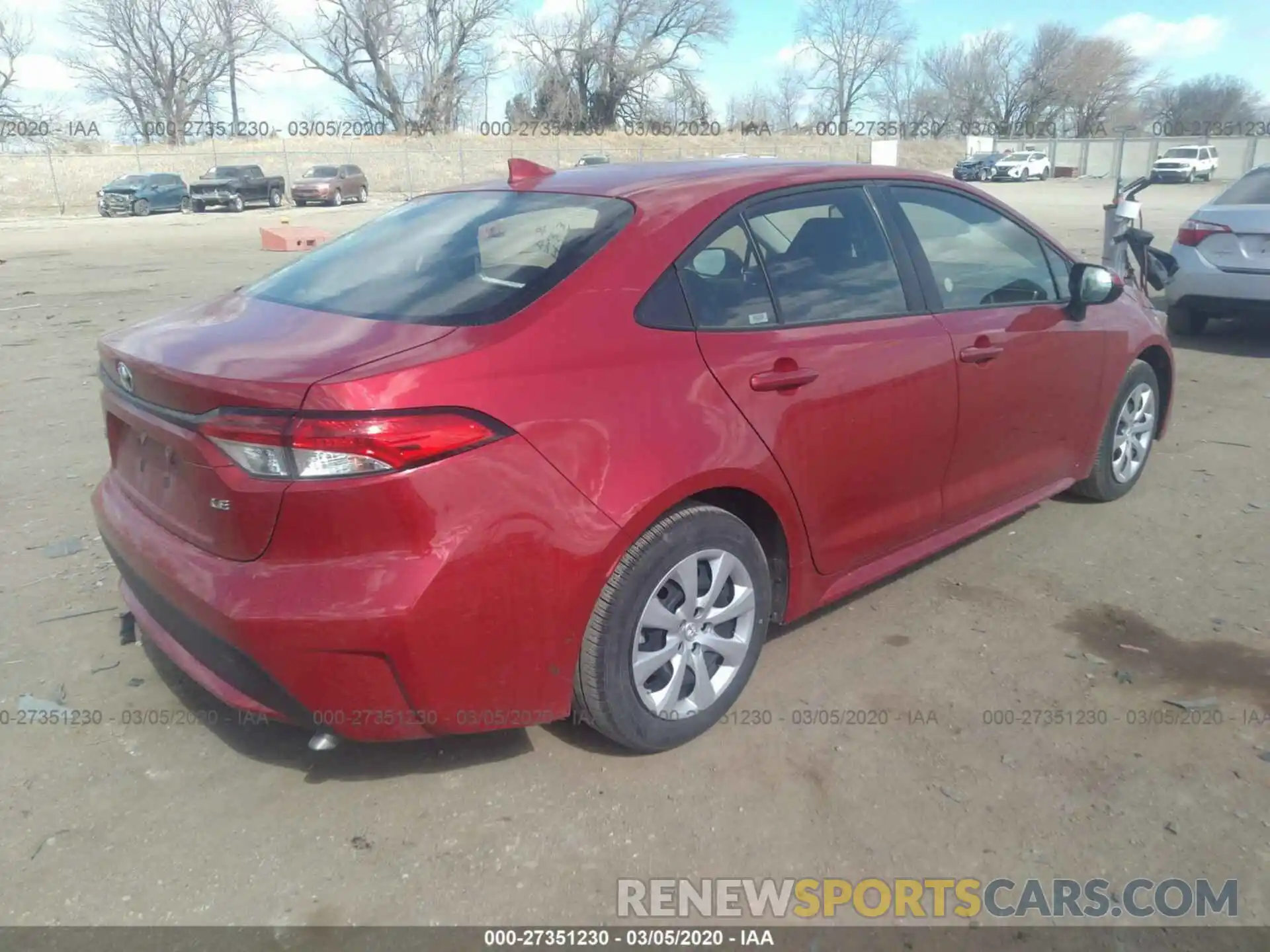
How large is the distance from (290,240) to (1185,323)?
15.6 metres

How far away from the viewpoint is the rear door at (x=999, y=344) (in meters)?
3.78

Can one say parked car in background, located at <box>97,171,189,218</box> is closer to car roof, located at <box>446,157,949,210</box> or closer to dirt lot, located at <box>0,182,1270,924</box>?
dirt lot, located at <box>0,182,1270,924</box>

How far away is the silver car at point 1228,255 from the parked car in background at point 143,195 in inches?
1346

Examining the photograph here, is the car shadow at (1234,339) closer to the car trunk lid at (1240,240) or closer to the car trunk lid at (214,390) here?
the car trunk lid at (1240,240)

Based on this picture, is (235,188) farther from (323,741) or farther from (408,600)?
(408,600)

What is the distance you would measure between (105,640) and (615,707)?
212 cm

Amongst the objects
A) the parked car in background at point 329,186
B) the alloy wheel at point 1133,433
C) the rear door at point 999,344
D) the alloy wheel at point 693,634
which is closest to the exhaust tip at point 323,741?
the alloy wheel at point 693,634

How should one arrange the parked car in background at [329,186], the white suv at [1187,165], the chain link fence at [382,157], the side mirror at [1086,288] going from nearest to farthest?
1. the side mirror at [1086,288]
2. the parked car in background at [329,186]
3. the chain link fence at [382,157]
4. the white suv at [1187,165]

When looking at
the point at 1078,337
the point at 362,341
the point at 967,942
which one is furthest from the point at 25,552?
the point at 1078,337

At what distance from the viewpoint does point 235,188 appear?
36.9 m

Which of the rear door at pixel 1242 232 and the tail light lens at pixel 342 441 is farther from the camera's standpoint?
the rear door at pixel 1242 232

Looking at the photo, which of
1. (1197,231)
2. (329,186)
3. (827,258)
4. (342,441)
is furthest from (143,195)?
(342,441)

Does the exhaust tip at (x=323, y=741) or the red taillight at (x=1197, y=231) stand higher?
the red taillight at (x=1197, y=231)

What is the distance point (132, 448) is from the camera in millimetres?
2998
